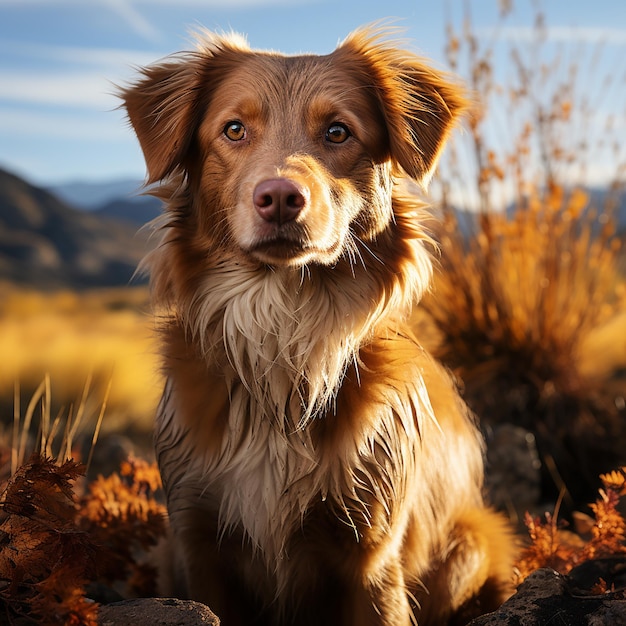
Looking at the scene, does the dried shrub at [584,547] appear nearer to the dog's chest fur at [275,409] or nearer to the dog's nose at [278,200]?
the dog's chest fur at [275,409]

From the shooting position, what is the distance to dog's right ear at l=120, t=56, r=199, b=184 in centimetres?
288

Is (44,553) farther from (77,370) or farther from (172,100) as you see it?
(77,370)

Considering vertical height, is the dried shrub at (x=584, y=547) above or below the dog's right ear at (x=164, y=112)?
below

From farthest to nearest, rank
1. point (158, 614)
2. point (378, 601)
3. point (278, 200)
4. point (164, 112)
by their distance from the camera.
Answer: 1. point (164, 112)
2. point (378, 601)
3. point (278, 200)
4. point (158, 614)

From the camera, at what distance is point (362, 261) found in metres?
2.85

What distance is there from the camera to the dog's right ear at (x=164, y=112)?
2.88 m

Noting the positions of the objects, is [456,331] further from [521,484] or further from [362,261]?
[362,261]

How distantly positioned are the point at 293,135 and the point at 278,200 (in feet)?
1.28

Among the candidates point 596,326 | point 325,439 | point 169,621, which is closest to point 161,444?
point 325,439

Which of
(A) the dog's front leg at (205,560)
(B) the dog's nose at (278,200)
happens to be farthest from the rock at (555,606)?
(B) the dog's nose at (278,200)

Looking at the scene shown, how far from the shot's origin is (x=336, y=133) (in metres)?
2.81

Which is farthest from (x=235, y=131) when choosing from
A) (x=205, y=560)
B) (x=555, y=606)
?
(x=555, y=606)

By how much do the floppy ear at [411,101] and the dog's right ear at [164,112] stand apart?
0.62 m

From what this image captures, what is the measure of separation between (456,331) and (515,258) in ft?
2.13
